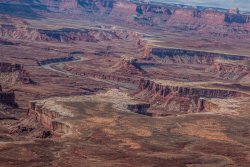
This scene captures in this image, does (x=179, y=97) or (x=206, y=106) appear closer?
(x=206, y=106)

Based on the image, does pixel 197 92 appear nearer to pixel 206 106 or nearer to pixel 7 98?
pixel 206 106

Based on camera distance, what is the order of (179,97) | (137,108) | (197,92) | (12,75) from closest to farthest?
1. (137,108)
2. (197,92)
3. (179,97)
4. (12,75)

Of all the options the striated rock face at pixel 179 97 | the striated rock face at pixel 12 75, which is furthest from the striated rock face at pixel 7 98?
the striated rock face at pixel 12 75

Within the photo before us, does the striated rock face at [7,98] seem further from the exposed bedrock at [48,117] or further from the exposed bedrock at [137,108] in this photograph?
the exposed bedrock at [137,108]

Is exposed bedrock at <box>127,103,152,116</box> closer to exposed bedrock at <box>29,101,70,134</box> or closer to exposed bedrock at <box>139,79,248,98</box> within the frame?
exposed bedrock at <box>29,101,70,134</box>

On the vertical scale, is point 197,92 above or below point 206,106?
below

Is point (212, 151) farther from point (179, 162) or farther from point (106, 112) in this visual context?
point (106, 112)

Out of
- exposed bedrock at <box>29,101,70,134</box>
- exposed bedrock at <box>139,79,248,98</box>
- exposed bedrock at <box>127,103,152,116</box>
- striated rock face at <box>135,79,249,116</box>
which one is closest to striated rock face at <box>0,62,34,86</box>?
striated rock face at <box>135,79,249,116</box>

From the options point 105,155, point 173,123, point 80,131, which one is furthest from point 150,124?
point 105,155

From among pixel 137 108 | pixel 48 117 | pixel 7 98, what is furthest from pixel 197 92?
pixel 48 117
